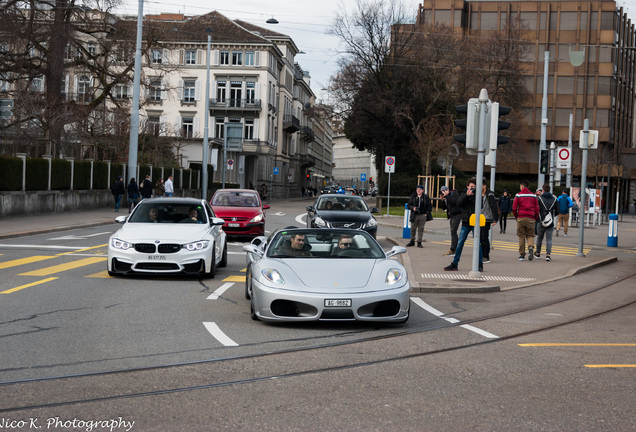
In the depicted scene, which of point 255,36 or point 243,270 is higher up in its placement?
point 255,36

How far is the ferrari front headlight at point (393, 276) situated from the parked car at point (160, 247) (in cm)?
489

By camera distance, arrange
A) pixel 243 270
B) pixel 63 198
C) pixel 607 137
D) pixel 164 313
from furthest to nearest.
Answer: pixel 607 137, pixel 63 198, pixel 243 270, pixel 164 313

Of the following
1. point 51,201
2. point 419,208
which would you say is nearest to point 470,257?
point 419,208

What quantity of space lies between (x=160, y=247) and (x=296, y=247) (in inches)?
150

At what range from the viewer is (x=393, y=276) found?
9625 millimetres

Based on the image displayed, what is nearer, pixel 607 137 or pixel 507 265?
pixel 507 265

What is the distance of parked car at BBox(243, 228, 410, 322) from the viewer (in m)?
9.10

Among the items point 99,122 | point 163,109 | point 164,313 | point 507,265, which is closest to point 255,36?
point 163,109

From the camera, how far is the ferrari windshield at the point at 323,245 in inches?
409

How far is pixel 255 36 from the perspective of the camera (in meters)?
86.6

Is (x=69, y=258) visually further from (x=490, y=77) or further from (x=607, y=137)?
(x=607, y=137)

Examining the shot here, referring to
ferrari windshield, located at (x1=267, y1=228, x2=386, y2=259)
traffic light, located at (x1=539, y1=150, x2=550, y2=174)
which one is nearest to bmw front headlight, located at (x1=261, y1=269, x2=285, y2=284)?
ferrari windshield, located at (x1=267, y1=228, x2=386, y2=259)

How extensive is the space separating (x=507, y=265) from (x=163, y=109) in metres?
72.2

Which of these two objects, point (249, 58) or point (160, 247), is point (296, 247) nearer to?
point (160, 247)
